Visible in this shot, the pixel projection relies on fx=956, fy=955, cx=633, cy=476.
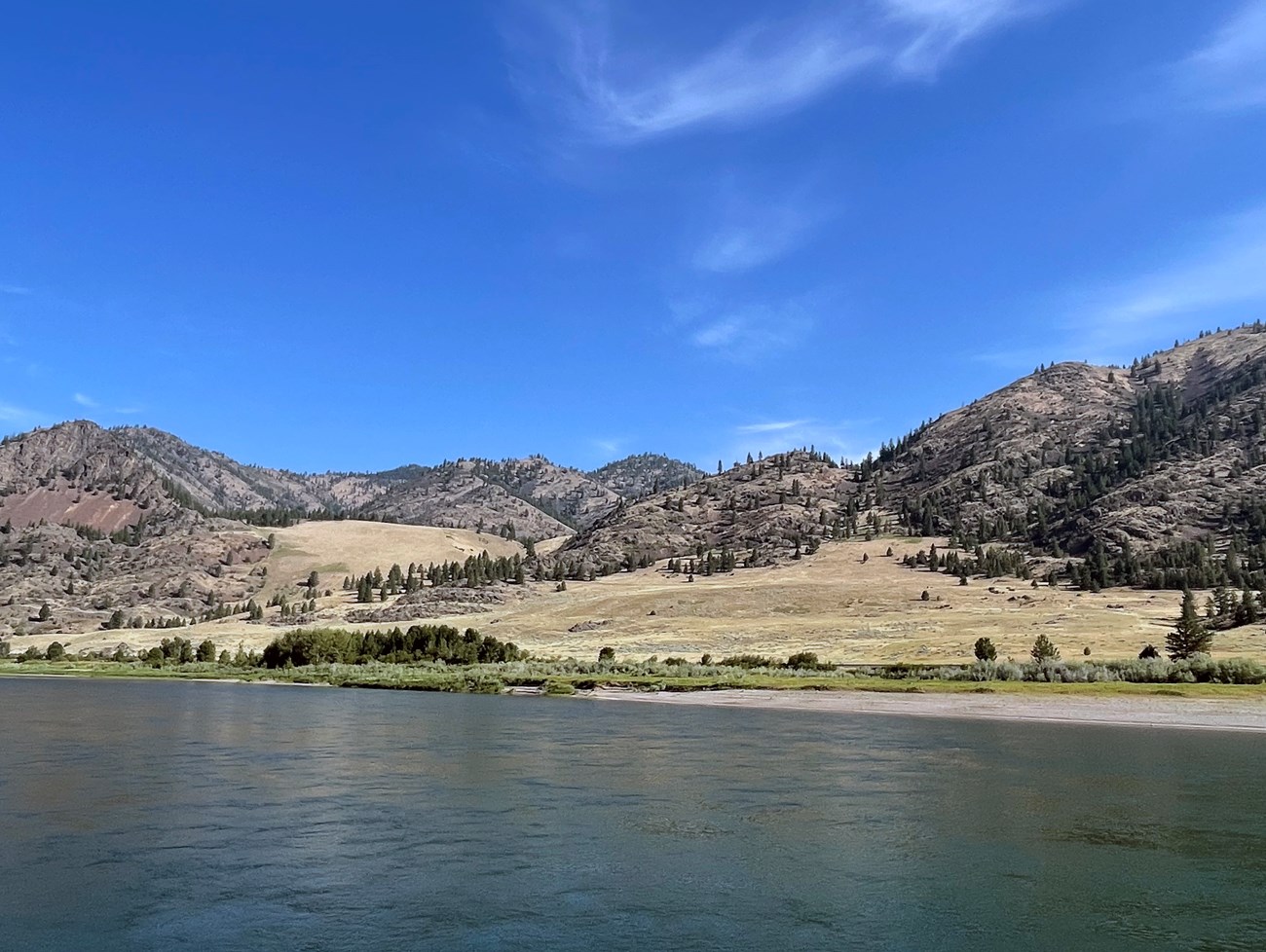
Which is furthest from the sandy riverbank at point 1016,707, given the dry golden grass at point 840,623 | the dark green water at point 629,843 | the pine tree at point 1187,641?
the dry golden grass at point 840,623

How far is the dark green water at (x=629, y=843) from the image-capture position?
17750 mm

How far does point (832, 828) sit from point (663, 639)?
365 feet

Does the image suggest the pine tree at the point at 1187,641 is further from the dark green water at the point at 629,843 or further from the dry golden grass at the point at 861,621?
the dark green water at the point at 629,843

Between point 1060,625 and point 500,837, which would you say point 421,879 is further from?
point 1060,625

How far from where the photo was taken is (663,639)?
5369 inches

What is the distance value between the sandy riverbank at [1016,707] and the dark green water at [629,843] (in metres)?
9.40

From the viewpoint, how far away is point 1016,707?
63.9 meters

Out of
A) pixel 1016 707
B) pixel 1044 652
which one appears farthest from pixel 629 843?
pixel 1044 652

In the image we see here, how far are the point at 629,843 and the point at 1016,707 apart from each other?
47558 millimetres

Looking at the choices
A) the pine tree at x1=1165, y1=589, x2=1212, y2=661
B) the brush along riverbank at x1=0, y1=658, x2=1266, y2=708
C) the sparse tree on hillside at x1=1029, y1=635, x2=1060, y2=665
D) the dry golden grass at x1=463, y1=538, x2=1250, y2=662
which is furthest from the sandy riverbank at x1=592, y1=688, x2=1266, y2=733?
the dry golden grass at x1=463, y1=538, x2=1250, y2=662

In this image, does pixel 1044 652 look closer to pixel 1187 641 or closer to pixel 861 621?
pixel 1187 641

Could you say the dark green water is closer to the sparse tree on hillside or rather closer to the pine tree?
the sparse tree on hillside

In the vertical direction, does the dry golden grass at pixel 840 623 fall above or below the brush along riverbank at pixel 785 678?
above

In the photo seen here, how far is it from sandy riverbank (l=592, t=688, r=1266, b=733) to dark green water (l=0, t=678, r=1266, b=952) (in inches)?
370
